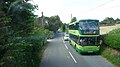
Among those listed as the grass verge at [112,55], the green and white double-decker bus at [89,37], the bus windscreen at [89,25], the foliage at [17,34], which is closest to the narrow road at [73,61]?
the grass verge at [112,55]

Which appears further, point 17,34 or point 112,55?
point 112,55

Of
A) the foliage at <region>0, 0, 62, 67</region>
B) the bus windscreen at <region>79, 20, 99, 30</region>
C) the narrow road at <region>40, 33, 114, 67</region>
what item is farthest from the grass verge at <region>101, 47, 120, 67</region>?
the foliage at <region>0, 0, 62, 67</region>

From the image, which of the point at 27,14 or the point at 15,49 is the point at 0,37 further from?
the point at 27,14

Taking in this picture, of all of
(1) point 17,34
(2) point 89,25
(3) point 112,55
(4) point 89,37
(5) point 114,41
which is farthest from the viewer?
(2) point 89,25

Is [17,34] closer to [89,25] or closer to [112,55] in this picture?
[112,55]

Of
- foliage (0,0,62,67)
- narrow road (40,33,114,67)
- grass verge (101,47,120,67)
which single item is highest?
foliage (0,0,62,67)

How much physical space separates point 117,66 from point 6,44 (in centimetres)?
1513

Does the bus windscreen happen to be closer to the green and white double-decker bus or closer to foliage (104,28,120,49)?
the green and white double-decker bus

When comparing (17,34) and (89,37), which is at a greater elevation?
(17,34)

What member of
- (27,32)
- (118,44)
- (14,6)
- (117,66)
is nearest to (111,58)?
(118,44)

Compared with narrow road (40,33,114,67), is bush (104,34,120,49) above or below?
above

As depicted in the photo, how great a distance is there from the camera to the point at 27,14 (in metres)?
20.4

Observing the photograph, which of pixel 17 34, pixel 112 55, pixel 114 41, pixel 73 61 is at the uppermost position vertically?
pixel 17 34

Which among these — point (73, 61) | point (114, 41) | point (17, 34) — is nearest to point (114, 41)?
point (114, 41)
